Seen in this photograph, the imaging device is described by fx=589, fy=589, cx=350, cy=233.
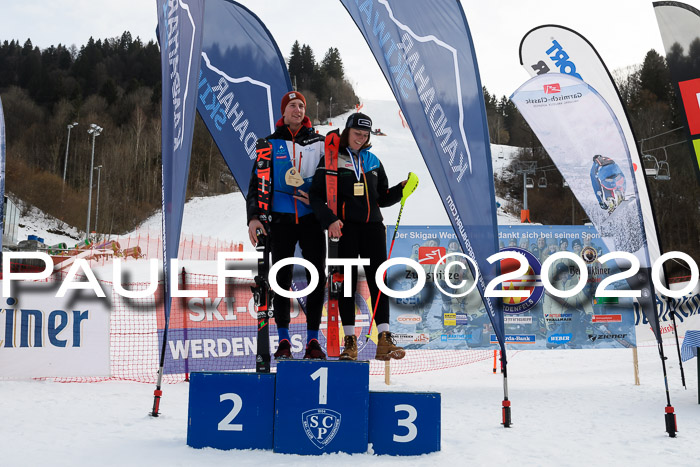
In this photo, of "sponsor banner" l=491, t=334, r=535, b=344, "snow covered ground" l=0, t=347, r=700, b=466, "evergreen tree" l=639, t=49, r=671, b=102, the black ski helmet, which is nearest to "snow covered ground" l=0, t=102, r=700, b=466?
"snow covered ground" l=0, t=347, r=700, b=466

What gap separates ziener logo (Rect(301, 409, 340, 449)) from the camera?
11.2ft

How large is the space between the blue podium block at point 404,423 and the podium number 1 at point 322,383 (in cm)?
31

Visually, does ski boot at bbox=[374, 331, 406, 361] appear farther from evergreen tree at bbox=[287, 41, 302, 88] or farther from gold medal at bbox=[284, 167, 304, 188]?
evergreen tree at bbox=[287, 41, 302, 88]

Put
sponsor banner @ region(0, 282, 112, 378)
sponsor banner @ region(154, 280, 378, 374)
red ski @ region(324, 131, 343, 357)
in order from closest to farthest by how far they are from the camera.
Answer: red ski @ region(324, 131, 343, 357)
sponsor banner @ region(0, 282, 112, 378)
sponsor banner @ region(154, 280, 378, 374)

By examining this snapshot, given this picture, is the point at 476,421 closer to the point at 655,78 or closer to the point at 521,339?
the point at 521,339

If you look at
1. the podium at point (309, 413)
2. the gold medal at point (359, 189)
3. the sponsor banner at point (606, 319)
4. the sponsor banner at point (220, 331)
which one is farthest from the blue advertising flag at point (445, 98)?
the sponsor banner at point (606, 319)

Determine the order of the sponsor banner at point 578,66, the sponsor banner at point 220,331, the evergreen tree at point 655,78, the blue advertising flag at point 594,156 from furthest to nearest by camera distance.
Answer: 1. the evergreen tree at point 655,78
2. the sponsor banner at point 220,331
3. the sponsor banner at point 578,66
4. the blue advertising flag at point 594,156

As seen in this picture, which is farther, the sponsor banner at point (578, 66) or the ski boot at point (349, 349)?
Result: the sponsor banner at point (578, 66)

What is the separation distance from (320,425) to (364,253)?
3.88ft

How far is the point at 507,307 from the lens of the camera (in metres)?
8.36

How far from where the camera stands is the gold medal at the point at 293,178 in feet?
13.4

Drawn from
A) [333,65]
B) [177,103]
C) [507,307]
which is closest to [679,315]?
[507,307]

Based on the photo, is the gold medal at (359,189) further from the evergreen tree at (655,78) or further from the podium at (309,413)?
the evergreen tree at (655,78)

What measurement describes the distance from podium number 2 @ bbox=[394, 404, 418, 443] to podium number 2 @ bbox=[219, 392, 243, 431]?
94cm
